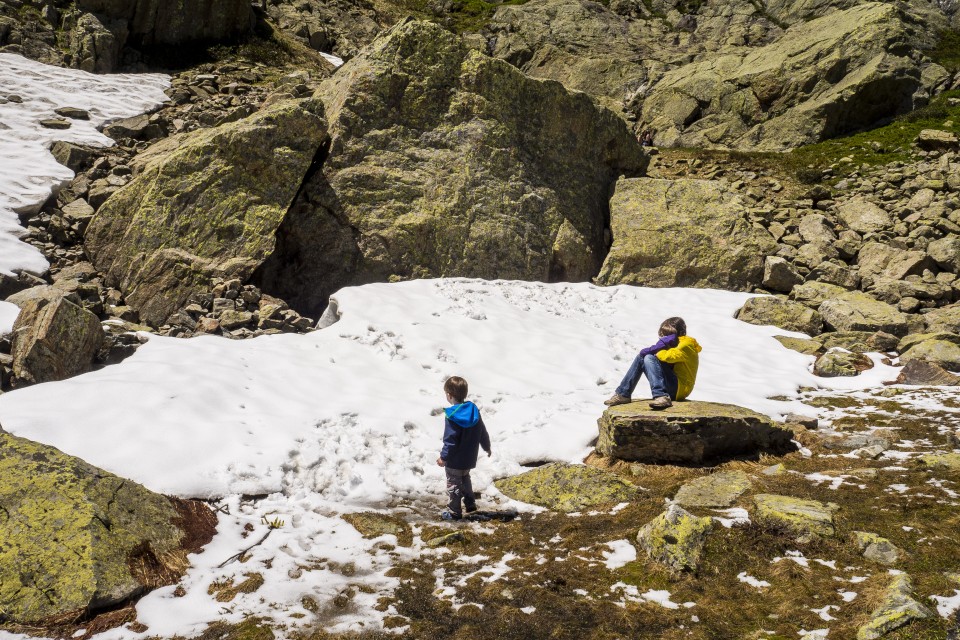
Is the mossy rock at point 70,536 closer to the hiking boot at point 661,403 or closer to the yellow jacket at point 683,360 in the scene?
the hiking boot at point 661,403

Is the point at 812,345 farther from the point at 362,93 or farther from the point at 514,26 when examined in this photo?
the point at 514,26

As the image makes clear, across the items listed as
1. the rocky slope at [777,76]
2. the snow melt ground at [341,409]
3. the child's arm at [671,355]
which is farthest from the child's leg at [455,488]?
the rocky slope at [777,76]

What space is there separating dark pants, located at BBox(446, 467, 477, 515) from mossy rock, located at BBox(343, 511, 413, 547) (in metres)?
0.68

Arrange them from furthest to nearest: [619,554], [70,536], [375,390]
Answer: [375,390] < [619,554] < [70,536]

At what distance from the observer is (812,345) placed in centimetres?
1433

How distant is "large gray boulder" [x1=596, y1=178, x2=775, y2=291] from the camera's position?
62.2 feet

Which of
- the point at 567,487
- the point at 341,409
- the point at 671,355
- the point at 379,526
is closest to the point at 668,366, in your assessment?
the point at 671,355

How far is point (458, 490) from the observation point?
7.14 meters

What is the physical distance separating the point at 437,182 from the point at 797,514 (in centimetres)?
1411

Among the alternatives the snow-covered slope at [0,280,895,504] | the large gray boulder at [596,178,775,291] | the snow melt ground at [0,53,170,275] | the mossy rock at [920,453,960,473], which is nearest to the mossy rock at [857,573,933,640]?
the mossy rock at [920,453,960,473]

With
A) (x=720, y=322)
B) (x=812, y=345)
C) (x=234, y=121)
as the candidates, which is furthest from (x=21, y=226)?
(x=812, y=345)

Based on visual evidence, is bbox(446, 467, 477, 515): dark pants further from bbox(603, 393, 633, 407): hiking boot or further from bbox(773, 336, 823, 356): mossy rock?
bbox(773, 336, 823, 356): mossy rock

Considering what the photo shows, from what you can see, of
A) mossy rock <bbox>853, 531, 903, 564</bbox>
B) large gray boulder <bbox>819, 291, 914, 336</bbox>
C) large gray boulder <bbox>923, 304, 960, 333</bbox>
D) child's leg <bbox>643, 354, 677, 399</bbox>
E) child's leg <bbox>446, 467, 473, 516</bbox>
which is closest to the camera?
mossy rock <bbox>853, 531, 903, 564</bbox>

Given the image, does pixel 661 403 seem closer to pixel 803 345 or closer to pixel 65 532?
pixel 65 532
